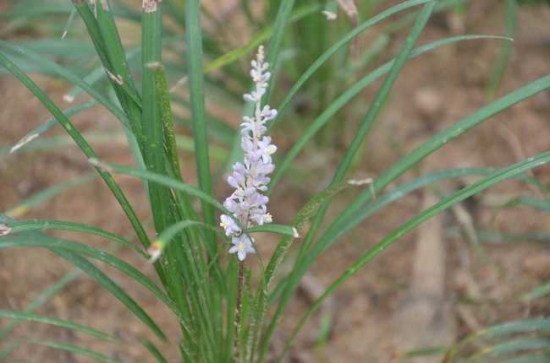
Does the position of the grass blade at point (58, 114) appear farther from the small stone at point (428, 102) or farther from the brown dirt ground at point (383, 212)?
the small stone at point (428, 102)

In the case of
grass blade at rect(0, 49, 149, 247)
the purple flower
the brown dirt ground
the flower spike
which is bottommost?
the purple flower

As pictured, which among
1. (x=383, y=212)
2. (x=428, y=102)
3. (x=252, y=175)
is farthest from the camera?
(x=428, y=102)

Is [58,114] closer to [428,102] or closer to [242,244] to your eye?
[242,244]

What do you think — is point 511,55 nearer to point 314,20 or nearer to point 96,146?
point 314,20

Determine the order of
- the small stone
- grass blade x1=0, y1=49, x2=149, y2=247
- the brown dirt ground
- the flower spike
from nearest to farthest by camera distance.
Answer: the flower spike
grass blade x1=0, y1=49, x2=149, y2=247
the brown dirt ground
the small stone

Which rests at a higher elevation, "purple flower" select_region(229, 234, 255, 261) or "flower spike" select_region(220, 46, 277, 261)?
"flower spike" select_region(220, 46, 277, 261)

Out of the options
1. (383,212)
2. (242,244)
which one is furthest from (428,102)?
(242,244)

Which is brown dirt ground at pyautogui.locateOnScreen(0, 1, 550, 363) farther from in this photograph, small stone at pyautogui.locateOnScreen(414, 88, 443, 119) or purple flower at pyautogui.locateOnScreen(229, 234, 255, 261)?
purple flower at pyautogui.locateOnScreen(229, 234, 255, 261)

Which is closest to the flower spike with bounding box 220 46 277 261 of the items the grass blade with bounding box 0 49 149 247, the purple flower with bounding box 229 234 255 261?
the purple flower with bounding box 229 234 255 261

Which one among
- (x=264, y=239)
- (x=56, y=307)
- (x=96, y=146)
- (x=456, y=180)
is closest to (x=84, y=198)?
(x=96, y=146)
